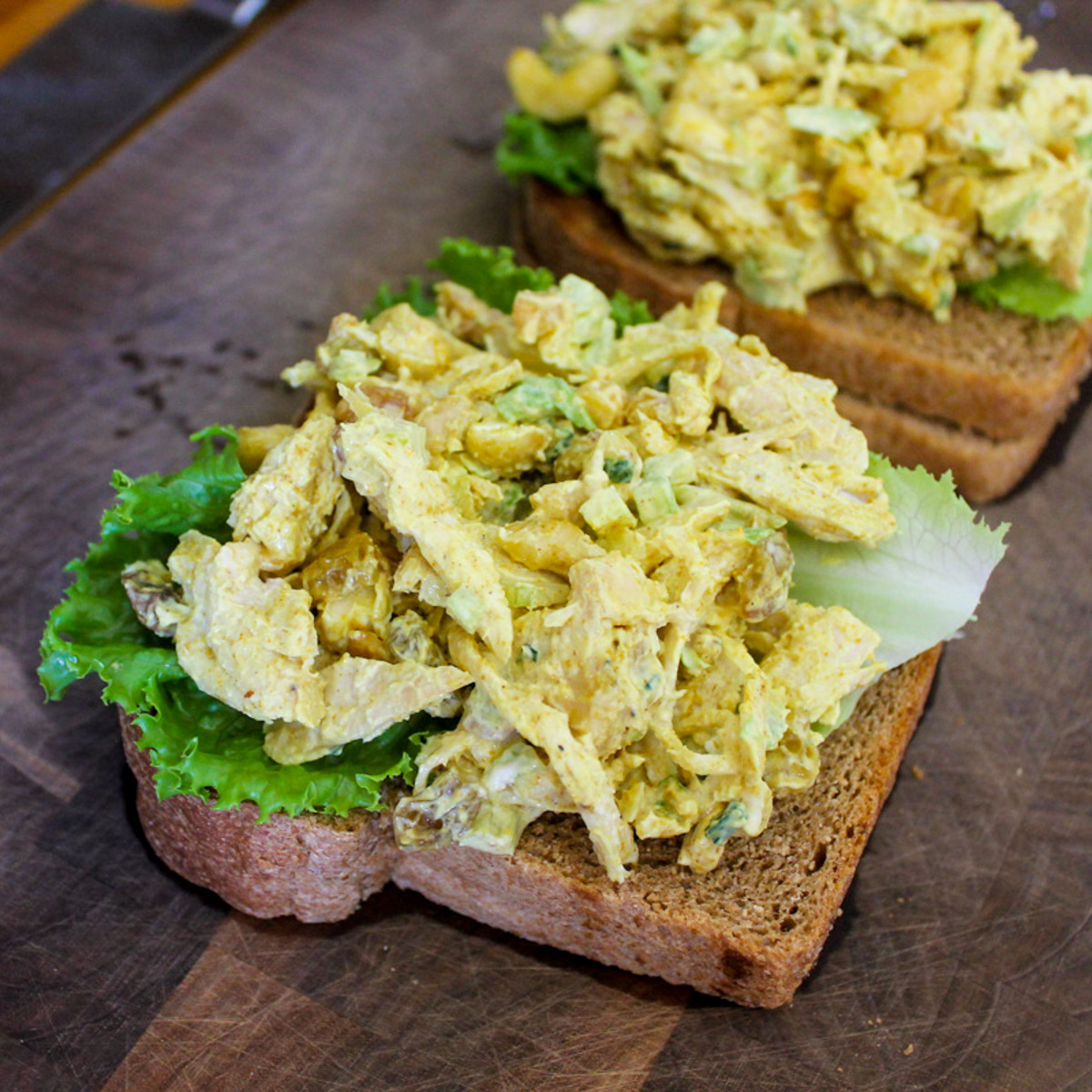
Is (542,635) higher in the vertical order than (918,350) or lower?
higher

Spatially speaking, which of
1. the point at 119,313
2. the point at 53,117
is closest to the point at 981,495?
the point at 119,313

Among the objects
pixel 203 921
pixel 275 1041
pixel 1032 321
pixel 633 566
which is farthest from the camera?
pixel 1032 321

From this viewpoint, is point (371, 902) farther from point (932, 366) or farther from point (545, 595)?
point (932, 366)

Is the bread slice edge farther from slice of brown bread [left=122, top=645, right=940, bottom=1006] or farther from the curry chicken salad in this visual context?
slice of brown bread [left=122, top=645, right=940, bottom=1006]


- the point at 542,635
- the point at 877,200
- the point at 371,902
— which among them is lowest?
the point at 371,902

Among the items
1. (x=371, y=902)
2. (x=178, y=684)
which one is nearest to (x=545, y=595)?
(x=178, y=684)

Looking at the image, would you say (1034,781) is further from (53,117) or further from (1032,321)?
(53,117)
